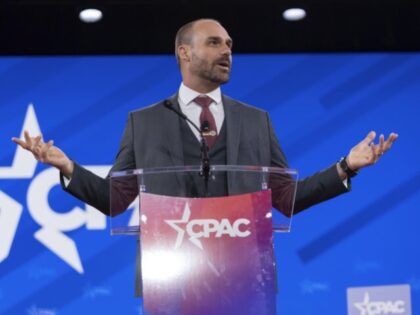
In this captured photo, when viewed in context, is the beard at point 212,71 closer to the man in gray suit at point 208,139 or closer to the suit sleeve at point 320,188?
the man in gray suit at point 208,139

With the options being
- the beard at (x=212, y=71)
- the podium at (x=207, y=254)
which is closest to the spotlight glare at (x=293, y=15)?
the beard at (x=212, y=71)

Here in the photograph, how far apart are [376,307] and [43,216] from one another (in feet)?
5.85

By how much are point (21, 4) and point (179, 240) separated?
9.29ft

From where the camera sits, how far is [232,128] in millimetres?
2270

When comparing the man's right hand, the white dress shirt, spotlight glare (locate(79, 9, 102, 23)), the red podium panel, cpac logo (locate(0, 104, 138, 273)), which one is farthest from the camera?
spotlight glare (locate(79, 9, 102, 23))

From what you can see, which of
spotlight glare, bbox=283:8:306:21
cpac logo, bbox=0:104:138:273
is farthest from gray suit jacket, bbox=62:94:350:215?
spotlight glare, bbox=283:8:306:21

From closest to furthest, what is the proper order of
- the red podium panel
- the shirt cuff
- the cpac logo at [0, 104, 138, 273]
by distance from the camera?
the red podium panel
the shirt cuff
the cpac logo at [0, 104, 138, 273]

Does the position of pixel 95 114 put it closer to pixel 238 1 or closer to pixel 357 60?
pixel 238 1

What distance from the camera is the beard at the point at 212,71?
2338 millimetres

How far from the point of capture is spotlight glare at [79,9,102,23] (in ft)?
14.1

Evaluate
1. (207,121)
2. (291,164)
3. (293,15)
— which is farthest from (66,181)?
(293,15)

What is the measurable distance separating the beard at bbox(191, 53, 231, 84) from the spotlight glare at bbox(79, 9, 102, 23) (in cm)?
207

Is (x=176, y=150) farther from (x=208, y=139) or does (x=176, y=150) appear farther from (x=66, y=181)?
(x=66, y=181)

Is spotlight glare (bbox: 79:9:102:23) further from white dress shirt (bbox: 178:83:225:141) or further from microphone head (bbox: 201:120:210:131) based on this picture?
microphone head (bbox: 201:120:210:131)
